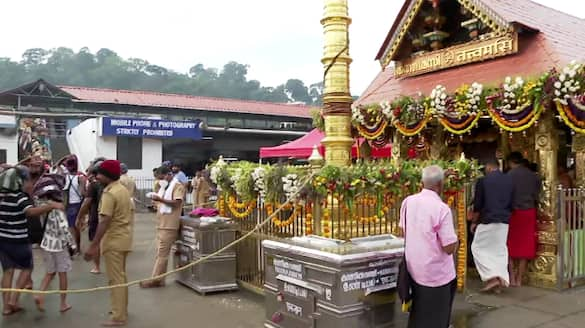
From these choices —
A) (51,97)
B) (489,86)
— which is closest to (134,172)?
(51,97)

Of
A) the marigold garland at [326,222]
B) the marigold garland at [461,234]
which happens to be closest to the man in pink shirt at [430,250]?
the marigold garland at [326,222]

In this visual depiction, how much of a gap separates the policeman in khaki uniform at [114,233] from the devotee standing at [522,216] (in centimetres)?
494

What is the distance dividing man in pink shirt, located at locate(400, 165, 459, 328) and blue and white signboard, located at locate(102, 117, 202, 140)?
17591 mm

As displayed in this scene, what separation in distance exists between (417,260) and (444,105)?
421 cm

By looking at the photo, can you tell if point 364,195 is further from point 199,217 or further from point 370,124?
point 370,124

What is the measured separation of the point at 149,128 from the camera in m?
20.7

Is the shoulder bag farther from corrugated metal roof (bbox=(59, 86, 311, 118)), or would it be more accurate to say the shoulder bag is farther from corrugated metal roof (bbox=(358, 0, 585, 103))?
corrugated metal roof (bbox=(59, 86, 311, 118))

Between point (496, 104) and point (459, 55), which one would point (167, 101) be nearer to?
point (459, 55)

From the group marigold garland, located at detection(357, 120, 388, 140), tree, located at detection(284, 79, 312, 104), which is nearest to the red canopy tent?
marigold garland, located at detection(357, 120, 388, 140)

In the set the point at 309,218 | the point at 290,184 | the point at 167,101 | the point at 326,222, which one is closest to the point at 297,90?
the point at 167,101

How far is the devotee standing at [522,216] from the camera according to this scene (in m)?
6.84

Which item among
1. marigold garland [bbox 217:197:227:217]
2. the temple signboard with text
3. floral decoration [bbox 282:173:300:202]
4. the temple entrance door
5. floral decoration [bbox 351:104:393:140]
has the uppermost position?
the temple signboard with text

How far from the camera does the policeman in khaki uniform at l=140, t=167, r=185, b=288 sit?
22.9ft

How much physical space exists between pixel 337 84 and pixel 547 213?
3.88 metres
